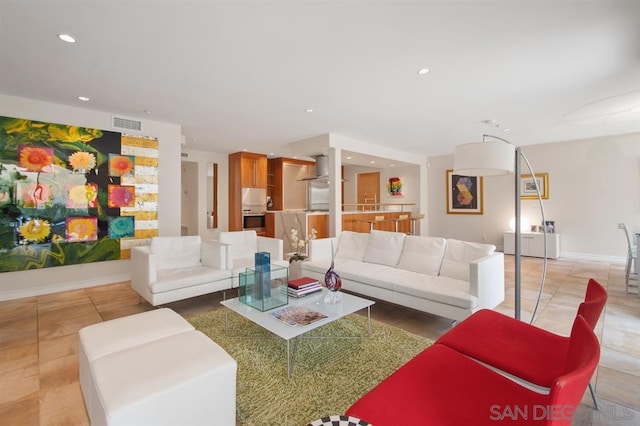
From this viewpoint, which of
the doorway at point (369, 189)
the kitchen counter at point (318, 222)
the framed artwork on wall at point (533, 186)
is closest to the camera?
the kitchen counter at point (318, 222)

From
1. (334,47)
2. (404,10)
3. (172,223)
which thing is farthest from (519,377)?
(172,223)

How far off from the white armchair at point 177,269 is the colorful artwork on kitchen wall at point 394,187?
653 cm

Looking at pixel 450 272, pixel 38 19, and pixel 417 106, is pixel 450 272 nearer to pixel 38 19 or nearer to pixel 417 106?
pixel 417 106

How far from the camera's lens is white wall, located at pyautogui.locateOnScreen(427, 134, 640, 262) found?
18.9 feet

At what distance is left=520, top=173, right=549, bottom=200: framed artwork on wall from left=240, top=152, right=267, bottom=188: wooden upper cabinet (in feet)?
20.3

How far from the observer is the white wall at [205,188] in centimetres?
723

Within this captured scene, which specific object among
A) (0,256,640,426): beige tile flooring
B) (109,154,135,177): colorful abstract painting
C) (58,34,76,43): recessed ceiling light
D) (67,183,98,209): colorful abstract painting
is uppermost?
(58,34,76,43): recessed ceiling light

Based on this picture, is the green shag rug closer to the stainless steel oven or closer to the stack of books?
the stack of books

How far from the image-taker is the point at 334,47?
8.41ft

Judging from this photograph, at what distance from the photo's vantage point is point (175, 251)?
379cm

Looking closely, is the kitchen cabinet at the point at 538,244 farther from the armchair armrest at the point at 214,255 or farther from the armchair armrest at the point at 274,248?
the armchair armrest at the point at 214,255

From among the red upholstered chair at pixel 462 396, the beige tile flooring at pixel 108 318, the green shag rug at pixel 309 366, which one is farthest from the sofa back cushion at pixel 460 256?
the red upholstered chair at pixel 462 396

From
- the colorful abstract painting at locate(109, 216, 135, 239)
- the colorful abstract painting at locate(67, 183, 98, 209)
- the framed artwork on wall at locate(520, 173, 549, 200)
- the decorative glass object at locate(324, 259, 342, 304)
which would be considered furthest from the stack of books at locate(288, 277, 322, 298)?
the framed artwork on wall at locate(520, 173, 549, 200)

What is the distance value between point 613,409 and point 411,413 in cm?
158
